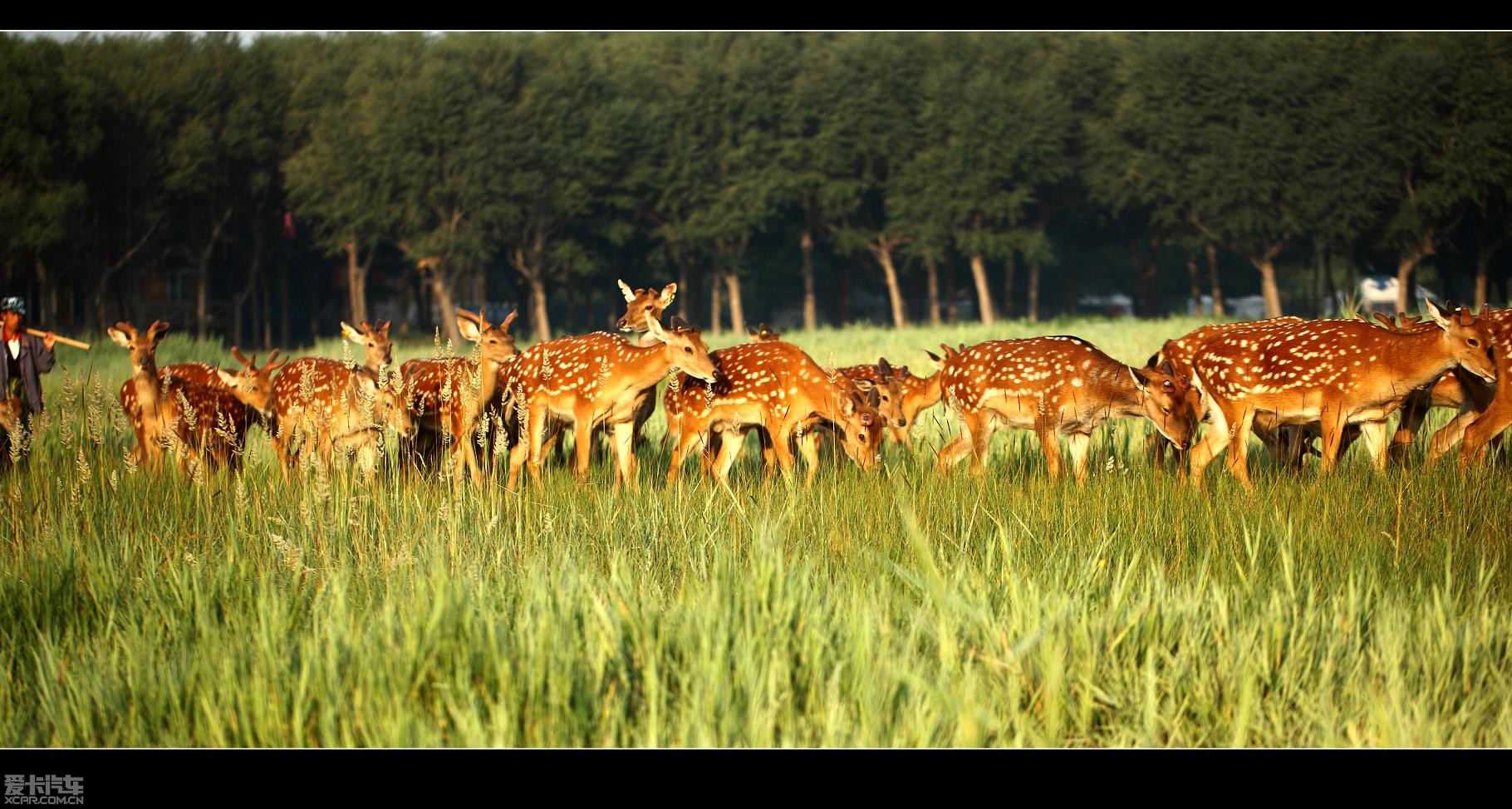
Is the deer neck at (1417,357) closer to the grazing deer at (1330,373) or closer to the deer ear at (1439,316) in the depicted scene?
the grazing deer at (1330,373)

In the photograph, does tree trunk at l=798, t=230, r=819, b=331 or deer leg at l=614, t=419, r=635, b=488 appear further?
tree trunk at l=798, t=230, r=819, b=331

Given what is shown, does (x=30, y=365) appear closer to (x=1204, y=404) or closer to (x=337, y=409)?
(x=337, y=409)

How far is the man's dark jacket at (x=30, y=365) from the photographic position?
10445 millimetres

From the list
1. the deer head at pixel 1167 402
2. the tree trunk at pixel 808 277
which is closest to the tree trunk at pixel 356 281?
the tree trunk at pixel 808 277

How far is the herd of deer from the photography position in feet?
28.8

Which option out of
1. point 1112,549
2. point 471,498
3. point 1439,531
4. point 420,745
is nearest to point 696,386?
point 471,498

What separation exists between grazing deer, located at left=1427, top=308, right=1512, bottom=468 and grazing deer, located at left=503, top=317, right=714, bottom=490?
5.01 metres

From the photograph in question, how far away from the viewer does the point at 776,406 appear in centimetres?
973

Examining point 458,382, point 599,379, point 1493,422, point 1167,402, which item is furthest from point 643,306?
point 1493,422

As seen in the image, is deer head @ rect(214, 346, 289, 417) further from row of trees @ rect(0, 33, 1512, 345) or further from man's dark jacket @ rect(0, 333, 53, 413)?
row of trees @ rect(0, 33, 1512, 345)

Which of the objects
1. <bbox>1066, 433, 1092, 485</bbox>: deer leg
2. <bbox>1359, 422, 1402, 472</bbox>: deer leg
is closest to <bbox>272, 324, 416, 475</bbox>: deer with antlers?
<bbox>1066, 433, 1092, 485</bbox>: deer leg

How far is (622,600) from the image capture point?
15.7 feet

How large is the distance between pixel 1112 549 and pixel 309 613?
362 cm

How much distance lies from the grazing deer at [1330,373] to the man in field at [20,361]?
8.76 metres
